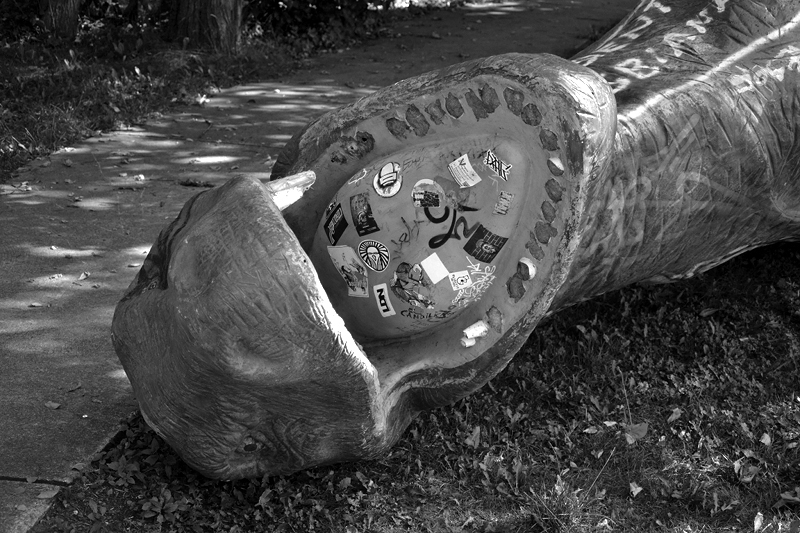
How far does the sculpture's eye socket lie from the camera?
9.08 ft

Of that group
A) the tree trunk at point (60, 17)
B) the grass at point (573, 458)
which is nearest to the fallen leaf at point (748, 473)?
the grass at point (573, 458)

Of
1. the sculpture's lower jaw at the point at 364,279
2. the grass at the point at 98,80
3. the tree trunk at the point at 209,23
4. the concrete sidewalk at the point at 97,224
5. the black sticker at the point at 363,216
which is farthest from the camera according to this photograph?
the tree trunk at the point at 209,23

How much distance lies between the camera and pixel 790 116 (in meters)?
3.51

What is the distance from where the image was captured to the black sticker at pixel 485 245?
2.77 metres

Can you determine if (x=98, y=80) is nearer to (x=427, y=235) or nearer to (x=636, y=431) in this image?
(x=427, y=235)

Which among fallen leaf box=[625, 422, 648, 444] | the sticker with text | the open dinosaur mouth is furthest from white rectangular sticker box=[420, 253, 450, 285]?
fallen leaf box=[625, 422, 648, 444]

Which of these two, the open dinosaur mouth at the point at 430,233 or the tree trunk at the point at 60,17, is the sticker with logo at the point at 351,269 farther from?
the tree trunk at the point at 60,17

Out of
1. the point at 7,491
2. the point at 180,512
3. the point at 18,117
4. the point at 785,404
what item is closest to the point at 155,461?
the point at 180,512

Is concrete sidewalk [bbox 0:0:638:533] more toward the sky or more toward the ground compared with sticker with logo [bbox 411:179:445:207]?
more toward the ground

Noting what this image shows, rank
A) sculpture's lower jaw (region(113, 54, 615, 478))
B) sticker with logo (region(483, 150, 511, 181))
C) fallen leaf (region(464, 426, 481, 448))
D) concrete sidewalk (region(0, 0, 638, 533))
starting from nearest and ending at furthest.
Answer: sculpture's lower jaw (region(113, 54, 615, 478))
sticker with logo (region(483, 150, 511, 181))
concrete sidewalk (region(0, 0, 638, 533))
fallen leaf (region(464, 426, 481, 448))

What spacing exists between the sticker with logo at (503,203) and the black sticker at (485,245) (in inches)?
2.8

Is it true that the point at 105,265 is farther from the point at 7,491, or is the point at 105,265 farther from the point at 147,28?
the point at 147,28

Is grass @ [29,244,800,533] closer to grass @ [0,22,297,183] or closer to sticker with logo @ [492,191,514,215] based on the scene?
sticker with logo @ [492,191,514,215]

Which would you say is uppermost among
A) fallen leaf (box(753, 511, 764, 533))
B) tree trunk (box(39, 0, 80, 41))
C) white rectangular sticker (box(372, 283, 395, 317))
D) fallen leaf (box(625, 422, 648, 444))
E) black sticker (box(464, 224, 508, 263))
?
tree trunk (box(39, 0, 80, 41))
